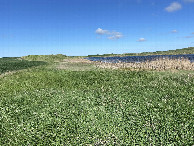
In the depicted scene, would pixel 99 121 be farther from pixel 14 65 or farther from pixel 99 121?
pixel 14 65

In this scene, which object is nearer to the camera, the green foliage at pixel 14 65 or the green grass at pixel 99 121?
the green grass at pixel 99 121

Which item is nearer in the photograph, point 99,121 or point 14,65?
point 99,121

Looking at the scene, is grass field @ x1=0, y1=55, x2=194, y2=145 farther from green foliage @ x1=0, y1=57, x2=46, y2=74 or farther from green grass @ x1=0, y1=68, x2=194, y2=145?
green foliage @ x1=0, y1=57, x2=46, y2=74

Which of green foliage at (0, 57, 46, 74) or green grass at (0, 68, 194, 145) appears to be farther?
green foliage at (0, 57, 46, 74)

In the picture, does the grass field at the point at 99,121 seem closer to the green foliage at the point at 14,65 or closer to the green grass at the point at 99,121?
the green grass at the point at 99,121

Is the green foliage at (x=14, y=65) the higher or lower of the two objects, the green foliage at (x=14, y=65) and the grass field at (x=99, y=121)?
the higher

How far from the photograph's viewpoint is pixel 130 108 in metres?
12.4

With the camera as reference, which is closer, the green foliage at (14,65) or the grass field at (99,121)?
the grass field at (99,121)

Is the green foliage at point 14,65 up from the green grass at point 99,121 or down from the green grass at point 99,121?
up

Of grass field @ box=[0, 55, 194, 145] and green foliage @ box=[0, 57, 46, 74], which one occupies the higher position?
green foliage @ box=[0, 57, 46, 74]

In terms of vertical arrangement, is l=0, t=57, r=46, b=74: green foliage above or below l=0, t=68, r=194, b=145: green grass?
above

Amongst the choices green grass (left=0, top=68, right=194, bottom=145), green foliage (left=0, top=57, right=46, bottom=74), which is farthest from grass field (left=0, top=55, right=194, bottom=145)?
green foliage (left=0, top=57, right=46, bottom=74)

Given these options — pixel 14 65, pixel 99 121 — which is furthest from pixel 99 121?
pixel 14 65

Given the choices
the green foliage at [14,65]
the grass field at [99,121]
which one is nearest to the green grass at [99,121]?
the grass field at [99,121]
